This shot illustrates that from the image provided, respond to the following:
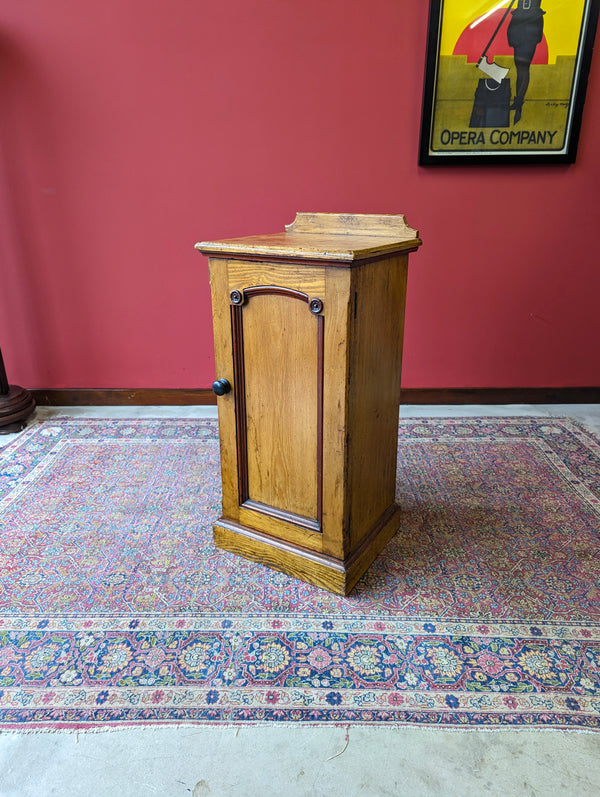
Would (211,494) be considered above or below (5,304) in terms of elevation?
below

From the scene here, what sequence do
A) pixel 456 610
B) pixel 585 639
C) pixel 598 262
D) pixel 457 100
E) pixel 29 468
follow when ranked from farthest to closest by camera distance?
pixel 598 262
pixel 457 100
pixel 29 468
pixel 456 610
pixel 585 639

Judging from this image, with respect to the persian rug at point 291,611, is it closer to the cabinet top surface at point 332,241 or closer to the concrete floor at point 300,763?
the concrete floor at point 300,763

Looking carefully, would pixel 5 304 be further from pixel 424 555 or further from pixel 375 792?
pixel 375 792

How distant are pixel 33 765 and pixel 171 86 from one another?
2.93m

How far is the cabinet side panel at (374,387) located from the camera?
1.55 metres

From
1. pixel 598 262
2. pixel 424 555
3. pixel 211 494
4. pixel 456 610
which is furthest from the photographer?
pixel 598 262

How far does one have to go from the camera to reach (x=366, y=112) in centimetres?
281

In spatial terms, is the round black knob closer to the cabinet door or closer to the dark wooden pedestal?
the cabinet door

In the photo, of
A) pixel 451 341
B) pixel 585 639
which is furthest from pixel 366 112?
pixel 585 639

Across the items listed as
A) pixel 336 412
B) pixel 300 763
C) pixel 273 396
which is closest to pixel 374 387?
pixel 336 412

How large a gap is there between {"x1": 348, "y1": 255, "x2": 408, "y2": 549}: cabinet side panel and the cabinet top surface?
60 millimetres

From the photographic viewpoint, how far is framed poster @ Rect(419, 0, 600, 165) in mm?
2635

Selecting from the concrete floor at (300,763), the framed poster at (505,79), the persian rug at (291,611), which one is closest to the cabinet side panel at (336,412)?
the persian rug at (291,611)

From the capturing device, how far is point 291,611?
1646mm
